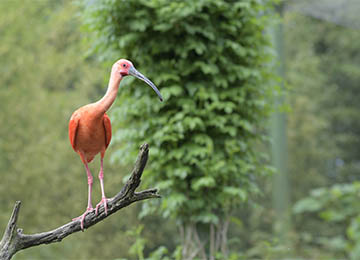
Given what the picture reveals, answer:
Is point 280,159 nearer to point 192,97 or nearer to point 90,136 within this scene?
point 192,97

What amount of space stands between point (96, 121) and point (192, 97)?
1806 millimetres

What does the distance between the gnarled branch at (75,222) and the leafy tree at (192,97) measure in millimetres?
1360

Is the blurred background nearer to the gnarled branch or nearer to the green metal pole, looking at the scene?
the green metal pole

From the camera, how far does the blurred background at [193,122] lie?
3172 millimetres

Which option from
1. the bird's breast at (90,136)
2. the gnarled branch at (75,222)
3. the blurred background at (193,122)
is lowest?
the gnarled branch at (75,222)

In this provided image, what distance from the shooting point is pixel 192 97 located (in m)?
3.28

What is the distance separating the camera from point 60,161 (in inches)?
237

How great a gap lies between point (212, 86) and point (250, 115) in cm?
45

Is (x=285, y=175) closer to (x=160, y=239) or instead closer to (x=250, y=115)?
(x=160, y=239)

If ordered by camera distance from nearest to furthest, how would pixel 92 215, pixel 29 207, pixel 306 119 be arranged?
1. pixel 92 215
2. pixel 29 207
3. pixel 306 119

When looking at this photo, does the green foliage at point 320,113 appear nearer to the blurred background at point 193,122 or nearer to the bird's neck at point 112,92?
the blurred background at point 193,122

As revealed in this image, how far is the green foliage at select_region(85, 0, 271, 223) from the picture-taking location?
10.1 feet

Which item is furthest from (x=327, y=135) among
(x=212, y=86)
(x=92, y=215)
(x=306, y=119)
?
(x=92, y=215)

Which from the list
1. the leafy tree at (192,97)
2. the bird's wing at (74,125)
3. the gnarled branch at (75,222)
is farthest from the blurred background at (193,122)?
the bird's wing at (74,125)
